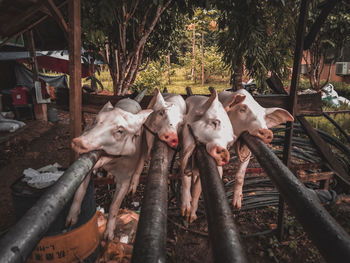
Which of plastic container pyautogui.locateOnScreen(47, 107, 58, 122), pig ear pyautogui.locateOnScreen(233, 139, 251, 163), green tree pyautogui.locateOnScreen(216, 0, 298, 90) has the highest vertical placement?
green tree pyautogui.locateOnScreen(216, 0, 298, 90)

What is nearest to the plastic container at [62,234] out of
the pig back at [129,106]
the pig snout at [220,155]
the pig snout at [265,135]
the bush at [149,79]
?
the pig back at [129,106]

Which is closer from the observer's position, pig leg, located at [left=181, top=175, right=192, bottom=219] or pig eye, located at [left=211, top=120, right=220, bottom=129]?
pig eye, located at [left=211, top=120, right=220, bottom=129]

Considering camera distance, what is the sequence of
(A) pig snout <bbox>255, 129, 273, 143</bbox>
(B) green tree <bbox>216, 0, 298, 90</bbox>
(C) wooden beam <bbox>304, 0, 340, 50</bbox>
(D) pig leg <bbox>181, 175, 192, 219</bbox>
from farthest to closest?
(B) green tree <bbox>216, 0, 298, 90</bbox>
(C) wooden beam <bbox>304, 0, 340, 50</bbox>
(D) pig leg <bbox>181, 175, 192, 219</bbox>
(A) pig snout <bbox>255, 129, 273, 143</bbox>

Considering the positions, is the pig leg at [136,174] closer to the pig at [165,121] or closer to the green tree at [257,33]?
the pig at [165,121]

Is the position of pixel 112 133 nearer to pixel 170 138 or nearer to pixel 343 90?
pixel 170 138

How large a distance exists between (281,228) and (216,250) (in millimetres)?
3189

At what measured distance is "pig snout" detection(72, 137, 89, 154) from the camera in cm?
97

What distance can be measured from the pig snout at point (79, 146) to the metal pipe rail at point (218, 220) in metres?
0.55

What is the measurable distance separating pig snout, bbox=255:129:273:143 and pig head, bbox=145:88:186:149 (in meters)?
0.45

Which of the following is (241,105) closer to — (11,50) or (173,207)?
(173,207)

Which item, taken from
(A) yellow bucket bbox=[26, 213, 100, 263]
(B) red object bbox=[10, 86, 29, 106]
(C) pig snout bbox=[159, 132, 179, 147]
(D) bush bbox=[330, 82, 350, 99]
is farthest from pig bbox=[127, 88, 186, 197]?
(D) bush bbox=[330, 82, 350, 99]

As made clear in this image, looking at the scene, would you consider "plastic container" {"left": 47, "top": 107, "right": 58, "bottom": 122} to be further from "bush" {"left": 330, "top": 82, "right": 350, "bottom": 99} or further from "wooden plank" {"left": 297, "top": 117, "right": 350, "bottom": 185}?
"bush" {"left": 330, "top": 82, "right": 350, "bottom": 99}

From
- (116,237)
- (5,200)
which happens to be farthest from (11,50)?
(116,237)

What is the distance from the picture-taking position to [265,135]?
1173 millimetres
